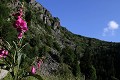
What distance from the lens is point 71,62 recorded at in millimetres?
159125

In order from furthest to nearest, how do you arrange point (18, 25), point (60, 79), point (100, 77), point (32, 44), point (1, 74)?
point (100, 77)
point (32, 44)
point (60, 79)
point (1, 74)
point (18, 25)

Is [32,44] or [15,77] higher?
[32,44]

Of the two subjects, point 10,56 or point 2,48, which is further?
point 10,56

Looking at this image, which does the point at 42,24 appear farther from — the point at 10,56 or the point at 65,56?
the point at 10,56

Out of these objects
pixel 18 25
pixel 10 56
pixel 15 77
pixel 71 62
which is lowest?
pixel 15 77

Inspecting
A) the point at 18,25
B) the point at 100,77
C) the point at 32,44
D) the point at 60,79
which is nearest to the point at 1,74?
the point at 18,25

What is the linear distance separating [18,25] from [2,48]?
62cm

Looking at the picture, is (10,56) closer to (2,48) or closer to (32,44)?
(2,48)

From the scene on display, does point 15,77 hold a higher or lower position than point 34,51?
lower

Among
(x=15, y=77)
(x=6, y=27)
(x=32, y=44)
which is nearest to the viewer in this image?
(x=15, y=77)

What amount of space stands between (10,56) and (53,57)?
15404 cm

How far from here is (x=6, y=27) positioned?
89.2 meters

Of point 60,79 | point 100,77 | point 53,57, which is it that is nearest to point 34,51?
point 53,57

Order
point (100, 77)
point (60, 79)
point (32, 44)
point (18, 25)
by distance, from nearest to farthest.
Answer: point (18, 25), point (60, 79), point (32, 44), point (100, 77)
